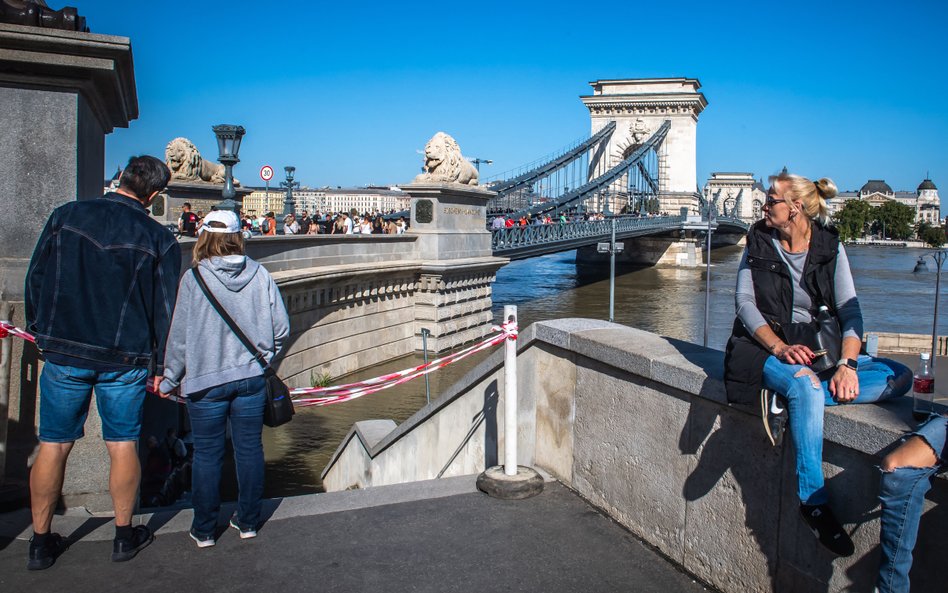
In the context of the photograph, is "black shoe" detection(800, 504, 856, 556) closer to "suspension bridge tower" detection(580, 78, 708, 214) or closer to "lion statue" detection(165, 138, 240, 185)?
"lion statue" detection(165, 138, 240, 185)

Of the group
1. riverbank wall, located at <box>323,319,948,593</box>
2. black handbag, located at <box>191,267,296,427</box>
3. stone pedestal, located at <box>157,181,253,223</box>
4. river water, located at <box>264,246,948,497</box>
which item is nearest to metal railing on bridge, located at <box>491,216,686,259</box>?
river water, located at <box>264,246,948,497</box>

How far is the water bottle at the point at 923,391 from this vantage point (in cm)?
248

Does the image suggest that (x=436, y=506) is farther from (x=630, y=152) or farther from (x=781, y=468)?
(x=630, y=152)

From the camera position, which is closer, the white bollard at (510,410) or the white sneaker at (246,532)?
the white sneaker at (246,532)

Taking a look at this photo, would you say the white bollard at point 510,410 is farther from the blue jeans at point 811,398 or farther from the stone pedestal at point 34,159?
the stone pedestal at point 34,159

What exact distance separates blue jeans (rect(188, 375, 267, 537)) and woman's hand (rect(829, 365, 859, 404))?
7.01ft

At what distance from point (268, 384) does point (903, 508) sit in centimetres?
233

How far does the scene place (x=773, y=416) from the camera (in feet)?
9.15

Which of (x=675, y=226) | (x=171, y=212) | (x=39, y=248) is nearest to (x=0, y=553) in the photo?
(x=39, y=248)

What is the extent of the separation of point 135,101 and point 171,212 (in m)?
13.8

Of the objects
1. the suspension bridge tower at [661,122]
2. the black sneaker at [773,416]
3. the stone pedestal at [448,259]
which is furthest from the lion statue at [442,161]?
the suspension bridge tower at [661,122]

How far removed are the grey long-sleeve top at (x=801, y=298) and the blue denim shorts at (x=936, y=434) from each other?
498 millimetres

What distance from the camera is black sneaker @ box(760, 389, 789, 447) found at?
9.05 feet

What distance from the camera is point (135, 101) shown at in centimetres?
494
